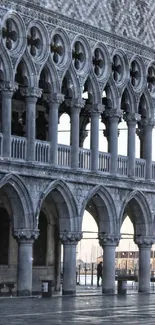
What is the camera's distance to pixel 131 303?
43.8 m

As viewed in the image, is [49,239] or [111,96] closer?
[111,96]

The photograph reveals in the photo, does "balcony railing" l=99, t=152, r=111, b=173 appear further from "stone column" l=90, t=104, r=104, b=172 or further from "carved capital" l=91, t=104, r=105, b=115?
"carved capital" l=91, t=104, r=105, b=115

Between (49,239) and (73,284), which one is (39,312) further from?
(49,239)

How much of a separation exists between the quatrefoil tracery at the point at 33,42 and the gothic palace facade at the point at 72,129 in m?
0.04

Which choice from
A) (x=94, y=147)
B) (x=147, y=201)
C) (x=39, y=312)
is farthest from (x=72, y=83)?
(x=39, y=312)

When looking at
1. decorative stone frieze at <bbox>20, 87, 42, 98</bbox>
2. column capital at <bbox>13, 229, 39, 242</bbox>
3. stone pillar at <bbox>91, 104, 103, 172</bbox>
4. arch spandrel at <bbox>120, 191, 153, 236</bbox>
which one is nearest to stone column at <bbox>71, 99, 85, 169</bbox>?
stone pillar at <bbox>91, 104, 103, 172</bbox>

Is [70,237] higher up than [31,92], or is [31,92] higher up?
[31,92]

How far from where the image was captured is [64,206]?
48.9 m

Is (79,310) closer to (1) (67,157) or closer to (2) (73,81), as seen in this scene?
(1) (67,157)

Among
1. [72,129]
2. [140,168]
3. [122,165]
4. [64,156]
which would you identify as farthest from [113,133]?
[64,156]

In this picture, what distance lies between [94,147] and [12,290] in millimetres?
7050

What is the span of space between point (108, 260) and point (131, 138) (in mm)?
5375

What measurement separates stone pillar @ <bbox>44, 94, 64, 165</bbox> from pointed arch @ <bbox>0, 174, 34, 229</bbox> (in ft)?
7.03

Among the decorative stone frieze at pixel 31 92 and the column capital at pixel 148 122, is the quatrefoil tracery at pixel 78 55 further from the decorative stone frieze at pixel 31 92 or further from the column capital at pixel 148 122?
the column capital at pixel 148 122
